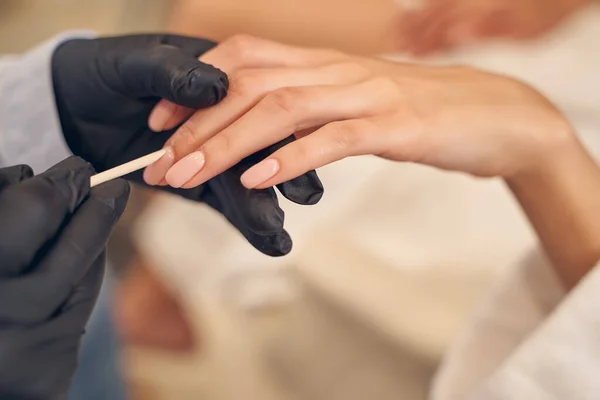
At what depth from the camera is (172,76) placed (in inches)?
16.2

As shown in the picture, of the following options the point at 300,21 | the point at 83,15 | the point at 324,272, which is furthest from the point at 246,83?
the point at 83,15

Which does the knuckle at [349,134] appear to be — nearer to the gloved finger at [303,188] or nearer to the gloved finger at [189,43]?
the gloved finger at [303,188]

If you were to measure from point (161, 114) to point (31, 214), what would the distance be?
15cm

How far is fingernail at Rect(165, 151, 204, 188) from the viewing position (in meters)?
0.39

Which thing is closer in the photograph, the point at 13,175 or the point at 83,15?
the point at 13,175

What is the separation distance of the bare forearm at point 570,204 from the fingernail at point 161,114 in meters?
0.28

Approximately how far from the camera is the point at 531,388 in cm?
47

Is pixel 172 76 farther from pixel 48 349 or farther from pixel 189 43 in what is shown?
pixel 48 349

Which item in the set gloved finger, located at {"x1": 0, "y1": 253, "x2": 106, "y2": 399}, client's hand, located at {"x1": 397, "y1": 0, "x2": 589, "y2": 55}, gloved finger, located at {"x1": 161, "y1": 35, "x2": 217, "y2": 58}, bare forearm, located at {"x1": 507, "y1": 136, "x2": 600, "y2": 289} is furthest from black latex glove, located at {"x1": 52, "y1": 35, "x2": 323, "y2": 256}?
client's hand, located at {"x1": 397, "y1": 0, "x2": 589, "y2": 55}

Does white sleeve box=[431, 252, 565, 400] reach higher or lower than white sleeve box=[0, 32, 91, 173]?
lower

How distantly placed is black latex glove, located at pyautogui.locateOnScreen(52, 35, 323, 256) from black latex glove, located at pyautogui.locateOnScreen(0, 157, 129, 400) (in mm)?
81

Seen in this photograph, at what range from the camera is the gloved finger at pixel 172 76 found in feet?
1.34

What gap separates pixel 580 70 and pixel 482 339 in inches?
26.0

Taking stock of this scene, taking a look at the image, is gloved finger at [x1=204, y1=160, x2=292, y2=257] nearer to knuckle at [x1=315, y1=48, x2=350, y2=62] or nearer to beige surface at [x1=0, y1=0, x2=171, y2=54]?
knuckle at [x1=315, y1=48, x2=350, y2=62]
